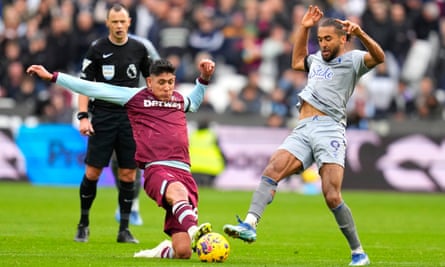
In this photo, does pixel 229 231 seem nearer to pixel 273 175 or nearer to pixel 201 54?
pixel 273 175

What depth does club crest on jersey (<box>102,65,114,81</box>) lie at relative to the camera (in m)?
13.7

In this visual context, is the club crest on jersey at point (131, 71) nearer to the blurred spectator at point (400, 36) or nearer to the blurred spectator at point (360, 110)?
the blurred spectator at point (360, 110)

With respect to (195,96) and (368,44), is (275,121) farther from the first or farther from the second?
(368,44)

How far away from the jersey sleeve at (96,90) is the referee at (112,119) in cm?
166

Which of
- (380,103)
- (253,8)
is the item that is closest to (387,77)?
(380,103)

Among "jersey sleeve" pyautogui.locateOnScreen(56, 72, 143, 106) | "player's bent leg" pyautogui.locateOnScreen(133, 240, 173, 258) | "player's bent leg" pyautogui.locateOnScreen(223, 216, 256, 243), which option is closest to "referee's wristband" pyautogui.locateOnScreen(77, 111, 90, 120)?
"jersey sleeve" pyautogui.locateOnScreen(56, 72, 143, 106)

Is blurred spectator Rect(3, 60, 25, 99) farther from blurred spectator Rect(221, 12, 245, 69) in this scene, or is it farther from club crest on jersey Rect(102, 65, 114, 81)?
club crest on jersey Rect(102, 65, 114, 81)

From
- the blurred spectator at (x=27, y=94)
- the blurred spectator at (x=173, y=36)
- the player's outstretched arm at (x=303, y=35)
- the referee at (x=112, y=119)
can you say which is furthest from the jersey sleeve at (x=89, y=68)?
the blurred spectator at (x=173, y=36)

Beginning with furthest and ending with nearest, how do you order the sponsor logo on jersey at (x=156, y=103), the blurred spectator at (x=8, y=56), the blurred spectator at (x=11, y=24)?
the blurred spectator at (x=11, y=24) < the blurred spectator at (x=8, y=56) < the sponsor logo on jersey at (x=156, y=103)

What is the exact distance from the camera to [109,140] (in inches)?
541

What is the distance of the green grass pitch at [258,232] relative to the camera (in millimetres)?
11539

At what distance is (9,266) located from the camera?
10383 mm

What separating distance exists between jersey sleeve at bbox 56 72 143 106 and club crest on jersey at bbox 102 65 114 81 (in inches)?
68.3

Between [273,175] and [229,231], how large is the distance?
39.0 inches
